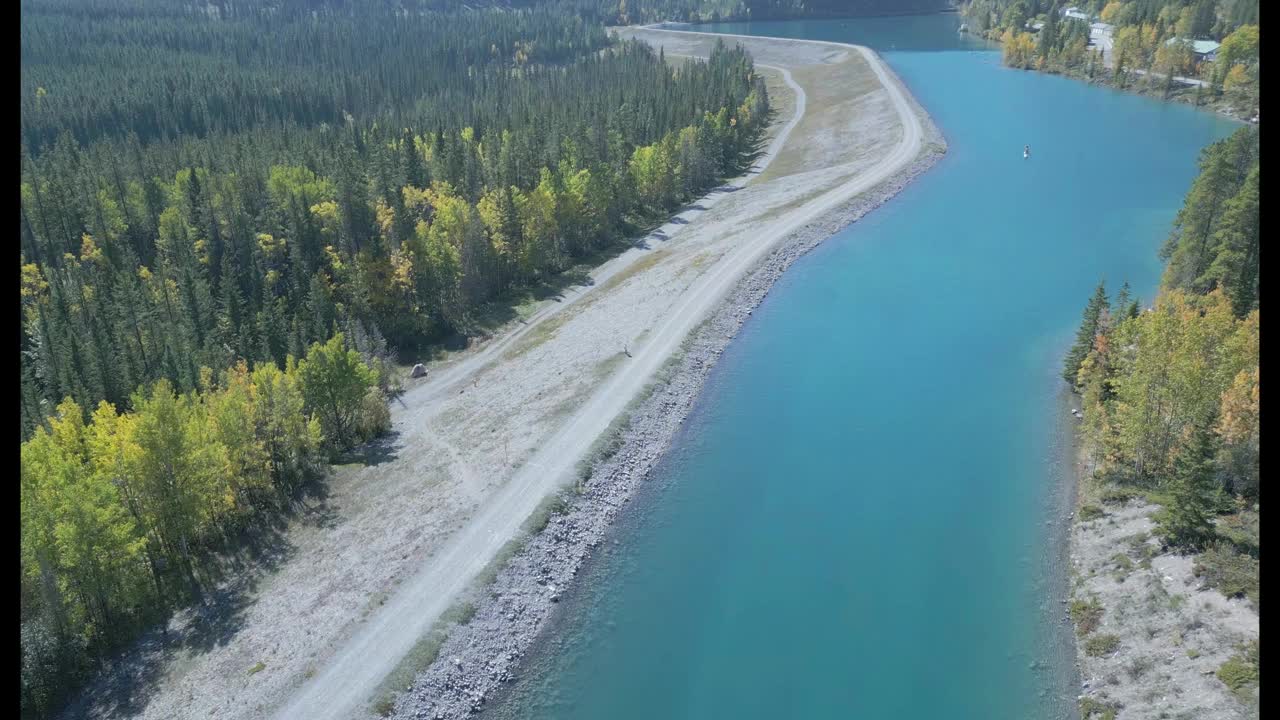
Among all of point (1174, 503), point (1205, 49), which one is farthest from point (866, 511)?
point (1205, 49)

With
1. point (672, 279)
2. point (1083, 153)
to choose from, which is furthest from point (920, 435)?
point (1083, 153)

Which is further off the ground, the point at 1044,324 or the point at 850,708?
the point at 1044,324

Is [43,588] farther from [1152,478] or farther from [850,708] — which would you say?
[1152,478]

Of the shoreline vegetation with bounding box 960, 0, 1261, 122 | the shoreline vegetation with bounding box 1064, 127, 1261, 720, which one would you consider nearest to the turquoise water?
the shoreline vegetation with bounding box 1064, 127, 1261, 720

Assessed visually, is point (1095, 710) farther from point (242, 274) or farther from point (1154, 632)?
point (242, 274)

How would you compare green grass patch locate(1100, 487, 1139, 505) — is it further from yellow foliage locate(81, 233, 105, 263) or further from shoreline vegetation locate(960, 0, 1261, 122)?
shoreline vegetation locate(960, 0, 1261, 122)
